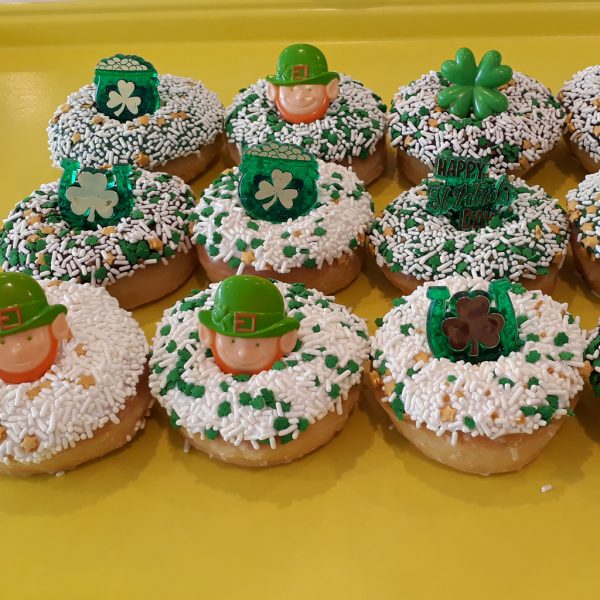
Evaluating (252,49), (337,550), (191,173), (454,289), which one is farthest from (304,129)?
(337,550)

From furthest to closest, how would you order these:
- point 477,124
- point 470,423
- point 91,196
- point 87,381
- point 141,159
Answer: point 141,159, point 477,124, point 91,196, point 87,381, point 470,423

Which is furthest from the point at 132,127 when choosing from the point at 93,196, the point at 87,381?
the point at 87,381

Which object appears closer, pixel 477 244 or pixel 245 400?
pixel 245 400

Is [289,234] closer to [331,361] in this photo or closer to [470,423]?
[331,361]

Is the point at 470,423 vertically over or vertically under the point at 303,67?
under

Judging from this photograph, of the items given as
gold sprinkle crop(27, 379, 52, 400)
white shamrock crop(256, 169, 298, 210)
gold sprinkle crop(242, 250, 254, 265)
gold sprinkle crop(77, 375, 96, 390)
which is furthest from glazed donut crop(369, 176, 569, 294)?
gold sprinkle crop(27, 379, 52, 400)
